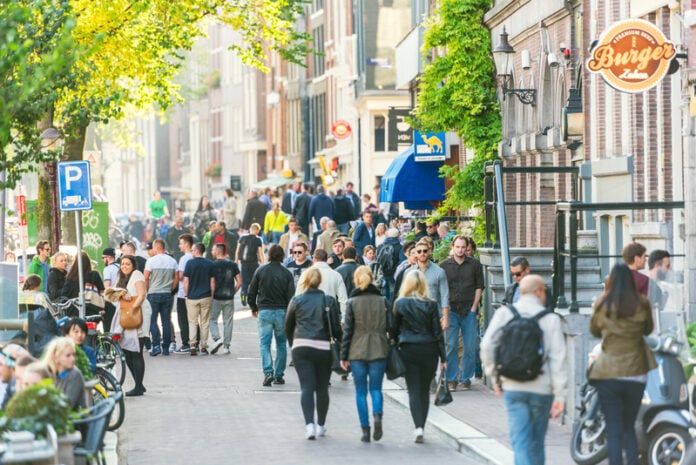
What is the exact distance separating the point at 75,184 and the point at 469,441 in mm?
9378

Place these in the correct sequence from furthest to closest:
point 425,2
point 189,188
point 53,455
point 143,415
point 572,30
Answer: point 189,188
point 425,2
point 572,30
point 143,415
point 53,455

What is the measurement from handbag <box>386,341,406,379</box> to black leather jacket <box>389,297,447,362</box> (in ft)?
0.42

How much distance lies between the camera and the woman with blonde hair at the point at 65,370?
12.5m

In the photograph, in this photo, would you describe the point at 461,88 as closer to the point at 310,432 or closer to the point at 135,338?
the point at 135,338

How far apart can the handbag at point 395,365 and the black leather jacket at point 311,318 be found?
0.84m

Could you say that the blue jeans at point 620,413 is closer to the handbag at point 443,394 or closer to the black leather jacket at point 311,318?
the black leather jacket at point 311,318

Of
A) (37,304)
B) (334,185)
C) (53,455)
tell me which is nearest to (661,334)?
(53,455)

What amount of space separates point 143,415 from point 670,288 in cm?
629

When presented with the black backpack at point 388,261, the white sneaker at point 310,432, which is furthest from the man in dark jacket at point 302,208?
the white sneaker at point 310,432

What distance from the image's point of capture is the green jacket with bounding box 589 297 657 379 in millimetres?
12258

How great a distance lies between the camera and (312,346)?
16.6 m

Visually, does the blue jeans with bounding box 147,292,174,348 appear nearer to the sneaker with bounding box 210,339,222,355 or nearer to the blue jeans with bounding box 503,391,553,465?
the sneaker with bounding box 210,339,222,355

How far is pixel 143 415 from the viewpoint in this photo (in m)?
18.7

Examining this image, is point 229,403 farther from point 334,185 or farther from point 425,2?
point 334,185
